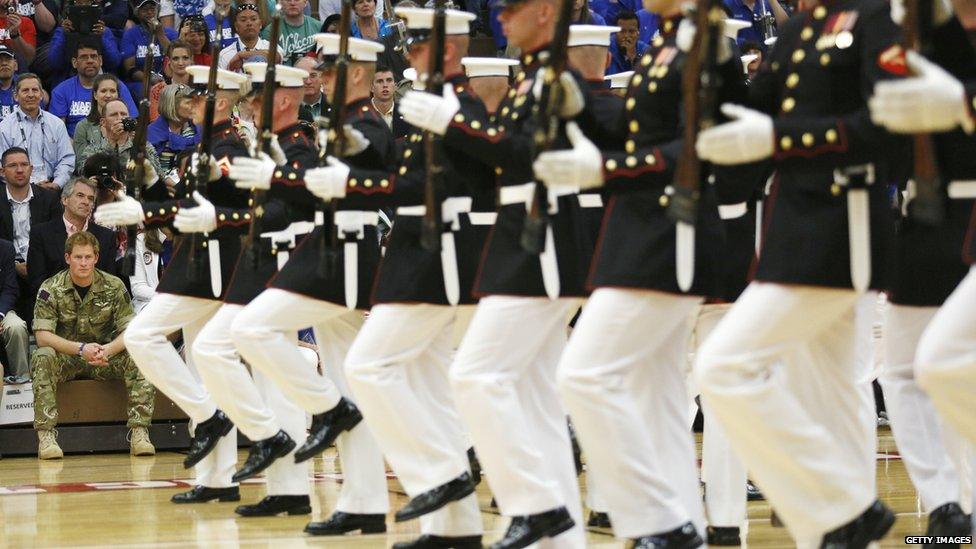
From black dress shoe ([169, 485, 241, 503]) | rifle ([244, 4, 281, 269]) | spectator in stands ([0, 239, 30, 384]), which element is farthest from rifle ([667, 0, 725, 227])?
spectator in stands ([0, 239, 30, 384])

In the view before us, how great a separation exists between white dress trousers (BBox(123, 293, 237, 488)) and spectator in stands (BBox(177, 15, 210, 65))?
18.2ft

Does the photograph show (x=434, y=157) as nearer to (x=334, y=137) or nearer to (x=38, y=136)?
(x=334, y=137)

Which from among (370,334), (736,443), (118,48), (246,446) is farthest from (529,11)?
(118,48)

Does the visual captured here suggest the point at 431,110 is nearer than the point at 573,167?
No

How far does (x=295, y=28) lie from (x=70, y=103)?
1923 millimetres

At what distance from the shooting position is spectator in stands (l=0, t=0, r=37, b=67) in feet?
41.5

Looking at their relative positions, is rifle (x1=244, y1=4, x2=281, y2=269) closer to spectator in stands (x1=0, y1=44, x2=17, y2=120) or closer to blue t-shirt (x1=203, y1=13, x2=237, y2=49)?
spectator in stands (x1=0, y1=44, x2=17, y2=120)

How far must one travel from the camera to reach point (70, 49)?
1320 cm

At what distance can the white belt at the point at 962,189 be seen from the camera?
4266mm

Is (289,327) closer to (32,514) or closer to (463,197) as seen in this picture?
(463,197)

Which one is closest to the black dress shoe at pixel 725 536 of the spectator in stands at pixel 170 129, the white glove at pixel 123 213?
the white glove at pixel 123 213

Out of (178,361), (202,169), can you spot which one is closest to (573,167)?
(202,169)

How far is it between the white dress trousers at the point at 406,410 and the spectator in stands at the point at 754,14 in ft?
15.9

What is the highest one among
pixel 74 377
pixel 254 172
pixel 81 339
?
pixel 254 172
